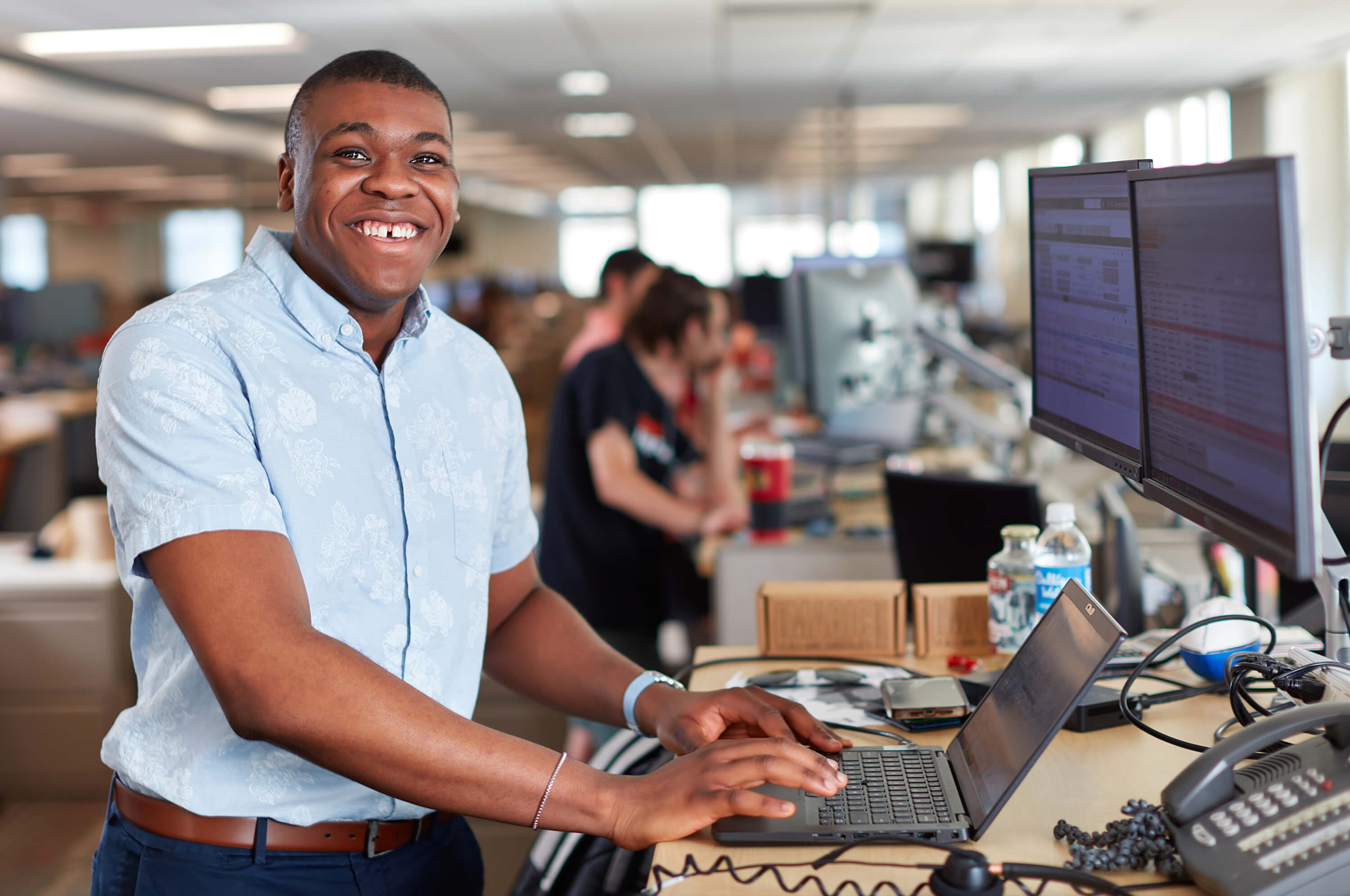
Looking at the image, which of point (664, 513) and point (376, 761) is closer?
point (376, 761)

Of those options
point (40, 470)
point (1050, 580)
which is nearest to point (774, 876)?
point (1050, 580)

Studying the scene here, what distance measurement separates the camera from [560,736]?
2729 mm

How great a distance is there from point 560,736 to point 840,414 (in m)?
1.47

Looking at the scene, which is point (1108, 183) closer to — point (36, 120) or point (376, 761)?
point (376, 761)

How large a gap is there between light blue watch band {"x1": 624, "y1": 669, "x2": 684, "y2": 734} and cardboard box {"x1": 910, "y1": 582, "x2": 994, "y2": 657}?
1.41 feet

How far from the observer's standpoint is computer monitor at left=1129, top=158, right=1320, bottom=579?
2.69 feet

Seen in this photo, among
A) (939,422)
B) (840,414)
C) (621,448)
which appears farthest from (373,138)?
(939,422)

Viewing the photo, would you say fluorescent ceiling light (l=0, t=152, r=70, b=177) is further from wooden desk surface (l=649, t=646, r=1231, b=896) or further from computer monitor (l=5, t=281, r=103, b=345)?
wooden desk surface (l=649, t=646, r=1231, b=896)

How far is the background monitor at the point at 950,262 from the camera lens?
31.0ft

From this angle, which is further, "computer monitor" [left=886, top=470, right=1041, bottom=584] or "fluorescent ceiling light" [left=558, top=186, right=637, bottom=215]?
"fluorescent ceiling light" [left=558, top=186, right=637, bottom=215]

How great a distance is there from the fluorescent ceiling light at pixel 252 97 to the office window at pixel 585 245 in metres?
14.7

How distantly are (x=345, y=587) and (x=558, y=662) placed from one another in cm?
33

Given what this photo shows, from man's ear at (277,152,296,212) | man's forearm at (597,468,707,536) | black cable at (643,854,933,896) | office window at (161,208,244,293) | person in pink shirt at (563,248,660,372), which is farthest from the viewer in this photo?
office window at (161,208,244,293)

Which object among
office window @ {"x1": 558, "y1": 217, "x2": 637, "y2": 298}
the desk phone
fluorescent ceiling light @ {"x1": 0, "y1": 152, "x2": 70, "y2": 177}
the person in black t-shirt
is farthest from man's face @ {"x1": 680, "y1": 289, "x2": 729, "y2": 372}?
office window @ {"x1": 558, "y1": 217, "x2": 637, "y2": 298}
